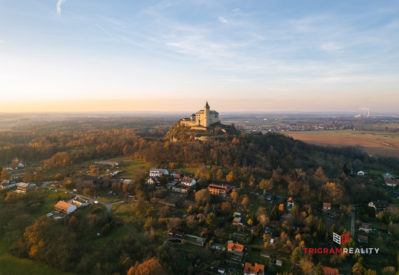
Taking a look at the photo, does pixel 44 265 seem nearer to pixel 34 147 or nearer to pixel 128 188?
pixel 128 188

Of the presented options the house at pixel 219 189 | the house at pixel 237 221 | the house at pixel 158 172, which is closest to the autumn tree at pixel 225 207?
the house at pixel 237 221

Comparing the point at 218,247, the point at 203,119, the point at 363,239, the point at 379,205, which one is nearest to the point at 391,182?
the point at 379,205

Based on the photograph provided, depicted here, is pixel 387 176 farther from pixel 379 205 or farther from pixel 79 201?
pixel 79 201

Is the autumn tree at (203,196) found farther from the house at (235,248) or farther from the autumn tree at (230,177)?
the house at (235,248)

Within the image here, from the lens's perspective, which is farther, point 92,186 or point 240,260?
point 92,186

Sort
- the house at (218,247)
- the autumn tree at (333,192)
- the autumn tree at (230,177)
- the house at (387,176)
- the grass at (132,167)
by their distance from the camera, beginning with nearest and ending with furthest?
the house at (218,247), the autumn tree at (333,192), the autumn tree at (230,177), the grass at (132,167), the house at (387,176)

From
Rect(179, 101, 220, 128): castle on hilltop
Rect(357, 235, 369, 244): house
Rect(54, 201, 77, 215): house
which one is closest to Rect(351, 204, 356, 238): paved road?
Rect(357, 235, 369, 244): house

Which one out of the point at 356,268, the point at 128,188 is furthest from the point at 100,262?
the point at 356,268

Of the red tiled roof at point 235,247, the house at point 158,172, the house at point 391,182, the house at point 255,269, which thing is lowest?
the house at point 255,269
